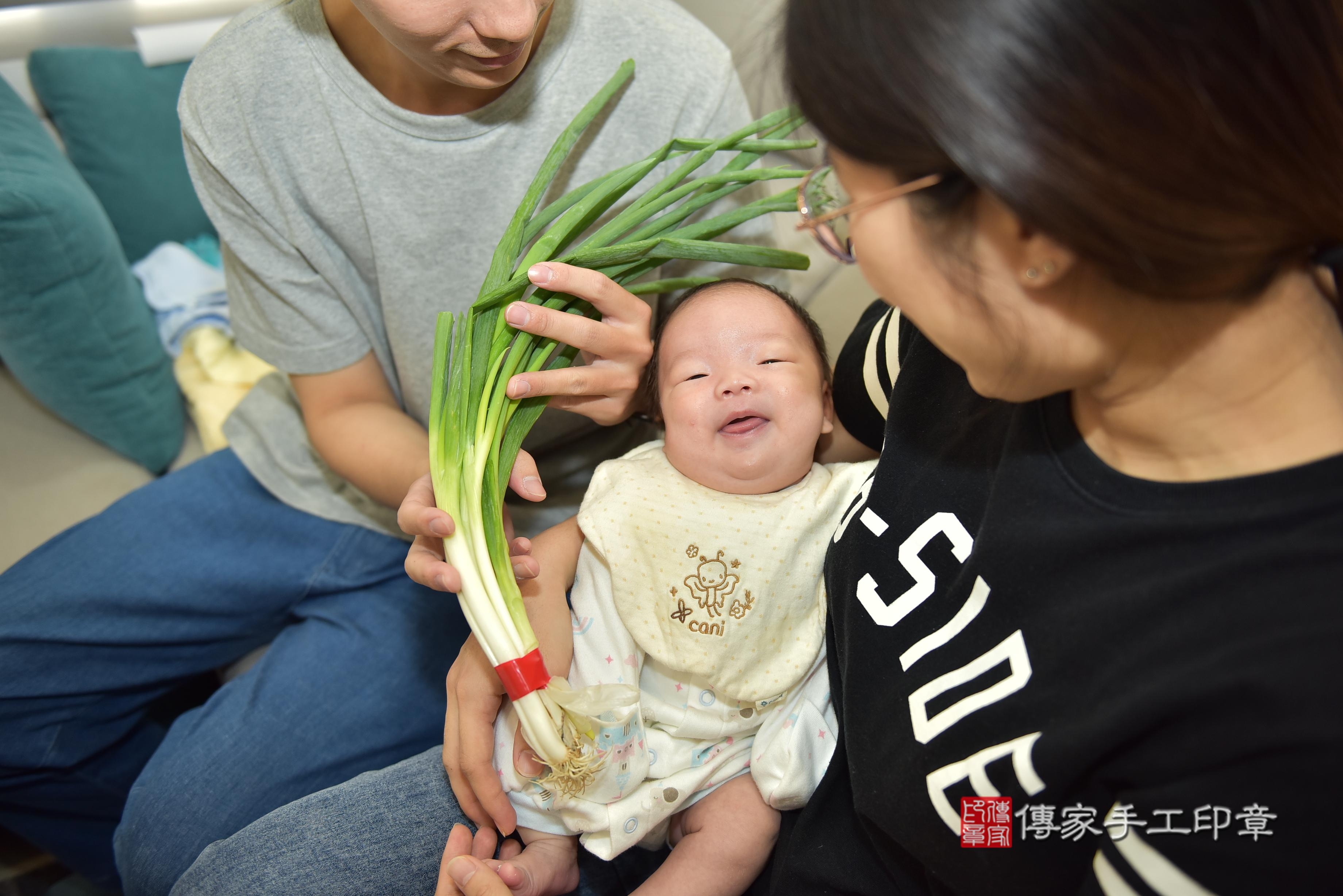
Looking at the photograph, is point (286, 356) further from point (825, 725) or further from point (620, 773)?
point (825, 725)

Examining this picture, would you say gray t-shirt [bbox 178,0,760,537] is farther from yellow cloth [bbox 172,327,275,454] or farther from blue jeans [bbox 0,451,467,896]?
yellow cloth [bbox 172,327,275,454]

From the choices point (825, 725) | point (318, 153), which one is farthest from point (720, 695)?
point (318, 153)

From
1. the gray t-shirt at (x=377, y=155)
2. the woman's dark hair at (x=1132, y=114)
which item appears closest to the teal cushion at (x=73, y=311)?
the gray t-shirt at (x=377, y=155)

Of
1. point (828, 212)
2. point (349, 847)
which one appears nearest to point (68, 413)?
point (349, 847)

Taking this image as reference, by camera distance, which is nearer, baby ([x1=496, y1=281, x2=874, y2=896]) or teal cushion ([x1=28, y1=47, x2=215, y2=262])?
baby ([x1=496, y1=281, x2=874, y2=896])

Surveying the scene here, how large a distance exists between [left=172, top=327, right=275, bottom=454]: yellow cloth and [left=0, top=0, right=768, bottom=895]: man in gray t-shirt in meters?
0.44

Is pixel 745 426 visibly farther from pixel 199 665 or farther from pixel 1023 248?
pixel 199 665

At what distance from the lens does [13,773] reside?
144cm

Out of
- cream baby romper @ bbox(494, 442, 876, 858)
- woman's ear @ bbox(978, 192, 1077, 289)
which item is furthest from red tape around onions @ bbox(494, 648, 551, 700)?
woman's ear @ bbox(978, 192, 1077, 289)

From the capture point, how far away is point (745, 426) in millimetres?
1221

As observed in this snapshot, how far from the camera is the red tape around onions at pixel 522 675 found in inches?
39.9

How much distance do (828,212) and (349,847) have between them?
1.02 metres

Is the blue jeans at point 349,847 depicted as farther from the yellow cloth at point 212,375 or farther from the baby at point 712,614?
the yellow cloth at point 212,375

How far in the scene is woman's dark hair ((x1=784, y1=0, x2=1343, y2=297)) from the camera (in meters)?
0.53
